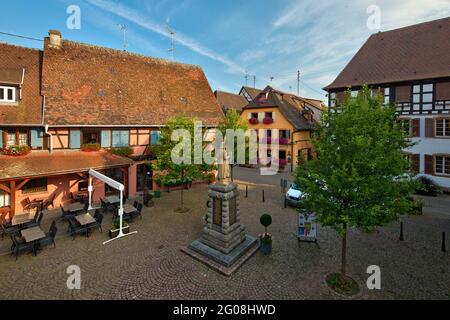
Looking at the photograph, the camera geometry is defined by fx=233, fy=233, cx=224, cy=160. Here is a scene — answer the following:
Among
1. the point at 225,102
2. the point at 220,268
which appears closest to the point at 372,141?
the point at 220,268

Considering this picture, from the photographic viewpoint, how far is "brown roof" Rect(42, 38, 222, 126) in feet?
49.8

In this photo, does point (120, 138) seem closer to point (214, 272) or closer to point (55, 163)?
point (55, 163)

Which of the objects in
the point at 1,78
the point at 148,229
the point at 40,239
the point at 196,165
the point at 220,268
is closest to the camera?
the point at 220,268

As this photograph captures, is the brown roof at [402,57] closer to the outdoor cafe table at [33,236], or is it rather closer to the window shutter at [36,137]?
the window shutter at [36,137]

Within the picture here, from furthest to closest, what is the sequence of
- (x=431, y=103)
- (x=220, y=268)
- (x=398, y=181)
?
(x=431, y=103), (x=220, y=268), (x=398, y=181)

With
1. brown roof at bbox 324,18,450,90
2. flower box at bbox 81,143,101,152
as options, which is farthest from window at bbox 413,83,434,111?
flower box at bbox 81,143,101,152

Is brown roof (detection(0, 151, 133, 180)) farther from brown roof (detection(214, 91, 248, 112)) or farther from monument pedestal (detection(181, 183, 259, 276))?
brown roof (detection(214, 91, 248, 112))

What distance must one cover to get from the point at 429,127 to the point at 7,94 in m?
29.1

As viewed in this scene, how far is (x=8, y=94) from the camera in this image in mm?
13703

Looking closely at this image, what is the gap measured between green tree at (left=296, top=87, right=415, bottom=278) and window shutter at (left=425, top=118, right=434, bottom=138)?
581 inches

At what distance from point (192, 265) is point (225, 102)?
33865 millimetres

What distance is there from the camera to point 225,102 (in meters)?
39.6
